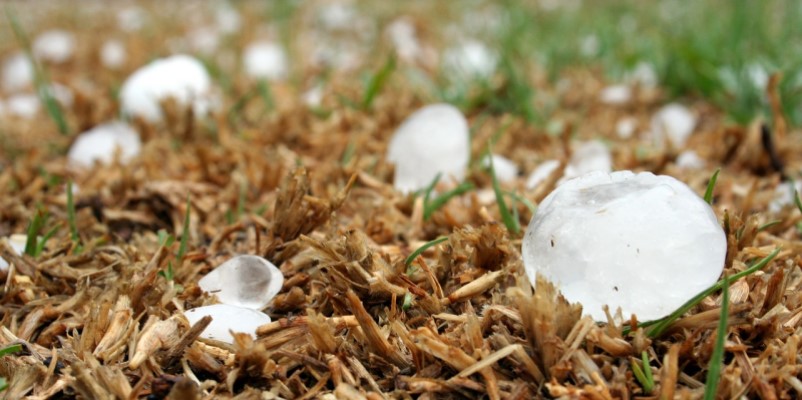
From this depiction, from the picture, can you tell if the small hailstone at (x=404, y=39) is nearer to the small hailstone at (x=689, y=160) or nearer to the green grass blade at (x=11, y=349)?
the small hailstone at (x=689, y=160)

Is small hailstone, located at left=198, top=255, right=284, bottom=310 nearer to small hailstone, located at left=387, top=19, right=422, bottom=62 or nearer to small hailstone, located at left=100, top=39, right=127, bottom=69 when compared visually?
small hailstone, located at left=387, top=19, right=422, bottom=62

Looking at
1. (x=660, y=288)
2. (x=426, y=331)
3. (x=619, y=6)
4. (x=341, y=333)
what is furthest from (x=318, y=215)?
(x=619, y=6)

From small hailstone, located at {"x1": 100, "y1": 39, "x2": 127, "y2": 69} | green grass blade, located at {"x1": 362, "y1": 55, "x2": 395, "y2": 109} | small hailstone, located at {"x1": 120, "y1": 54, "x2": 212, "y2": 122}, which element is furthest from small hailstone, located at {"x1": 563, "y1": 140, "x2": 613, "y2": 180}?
small hailstone, located at {"x1": 100, "y1": 39, "x2": 127, "y2": 69}

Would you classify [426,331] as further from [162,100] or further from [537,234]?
[162,100]

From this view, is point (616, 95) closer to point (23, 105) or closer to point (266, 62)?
point (266, 62)

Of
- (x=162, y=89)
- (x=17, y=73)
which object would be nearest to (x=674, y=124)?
(x=162, y=89)

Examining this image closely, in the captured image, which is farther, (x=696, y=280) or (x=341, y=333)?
(x=341, y=333)

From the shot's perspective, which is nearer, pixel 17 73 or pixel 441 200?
pixel 441 200
